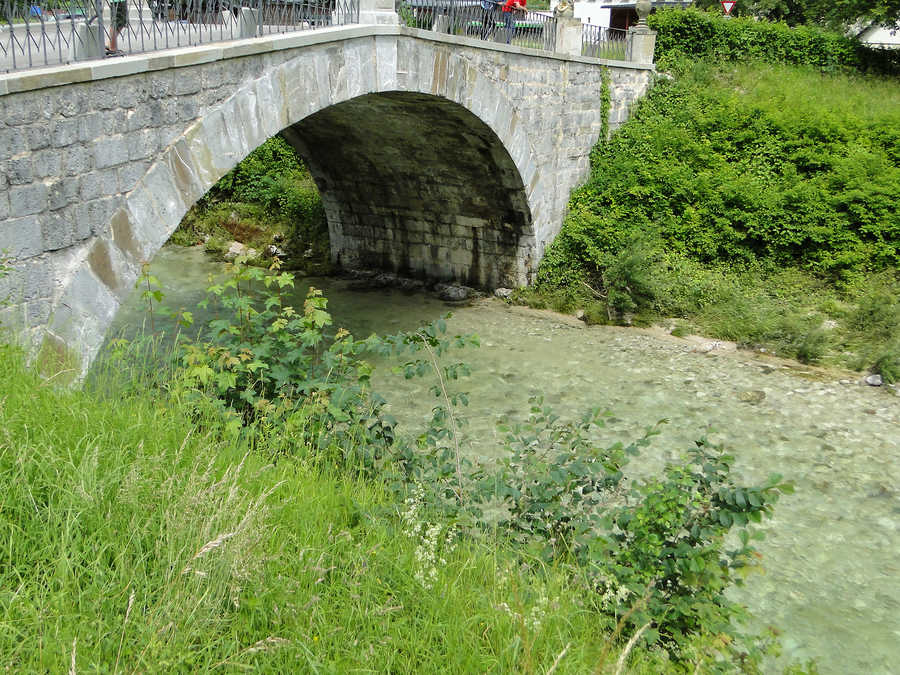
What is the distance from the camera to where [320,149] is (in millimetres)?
13047

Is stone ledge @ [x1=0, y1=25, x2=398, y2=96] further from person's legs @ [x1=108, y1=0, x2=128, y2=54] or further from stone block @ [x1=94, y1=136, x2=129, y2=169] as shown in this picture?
stone block @ [x1=94, y1=136, x2=129, y2=169]

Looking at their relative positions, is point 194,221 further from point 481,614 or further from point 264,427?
point 481,614

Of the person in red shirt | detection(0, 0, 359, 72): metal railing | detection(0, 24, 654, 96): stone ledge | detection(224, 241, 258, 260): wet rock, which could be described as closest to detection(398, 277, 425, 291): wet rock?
detection(224, 241, 258, 260): wet rock

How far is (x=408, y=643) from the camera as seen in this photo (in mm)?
2713

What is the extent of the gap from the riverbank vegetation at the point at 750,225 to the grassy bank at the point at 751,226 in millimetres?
20

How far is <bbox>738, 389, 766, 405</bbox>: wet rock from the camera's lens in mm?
9148

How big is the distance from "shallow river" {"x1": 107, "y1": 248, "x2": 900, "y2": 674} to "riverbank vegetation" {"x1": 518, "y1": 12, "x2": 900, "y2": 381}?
0.65 metres

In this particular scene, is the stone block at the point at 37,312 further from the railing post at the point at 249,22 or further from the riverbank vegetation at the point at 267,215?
the riverbank vegetation at the point at 267,215

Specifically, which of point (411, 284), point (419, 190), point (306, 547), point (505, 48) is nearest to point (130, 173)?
point (306, 547)

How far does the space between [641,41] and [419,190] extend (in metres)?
4.67

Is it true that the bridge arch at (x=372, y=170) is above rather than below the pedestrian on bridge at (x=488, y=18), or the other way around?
below

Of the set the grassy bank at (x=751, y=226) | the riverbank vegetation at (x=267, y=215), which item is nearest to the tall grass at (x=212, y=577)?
the grassy bank at (x=751, y=226)

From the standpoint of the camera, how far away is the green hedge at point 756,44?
14547mm

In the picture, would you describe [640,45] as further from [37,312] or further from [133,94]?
[37,312]
